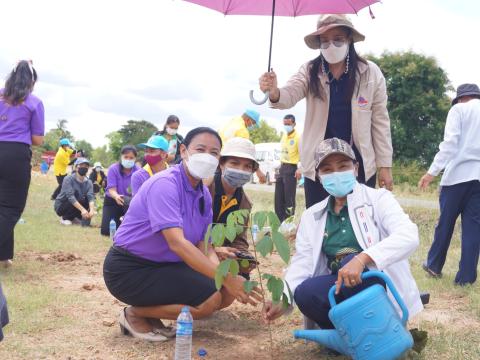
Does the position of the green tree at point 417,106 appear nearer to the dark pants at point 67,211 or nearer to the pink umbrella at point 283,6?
the dark pants at point 67,211

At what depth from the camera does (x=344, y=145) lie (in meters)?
3.21

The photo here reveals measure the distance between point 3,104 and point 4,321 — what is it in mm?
3317

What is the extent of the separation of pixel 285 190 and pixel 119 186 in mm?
2889

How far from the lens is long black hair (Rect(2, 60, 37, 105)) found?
16.0ft

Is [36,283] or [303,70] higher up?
[303,70]

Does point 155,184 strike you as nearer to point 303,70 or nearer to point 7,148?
point 303,70

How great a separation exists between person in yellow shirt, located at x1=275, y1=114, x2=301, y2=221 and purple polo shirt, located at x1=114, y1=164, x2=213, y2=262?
5.92 metres

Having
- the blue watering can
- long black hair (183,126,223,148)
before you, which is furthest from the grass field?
long black hair (183,126,223,148)

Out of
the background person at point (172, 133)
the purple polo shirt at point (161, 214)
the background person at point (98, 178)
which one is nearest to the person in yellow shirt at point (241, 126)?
the background person at point (172, 133)

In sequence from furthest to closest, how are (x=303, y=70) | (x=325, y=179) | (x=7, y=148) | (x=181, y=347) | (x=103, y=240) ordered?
(x=103, y=240) → (x=7, y=148) → (x=303, y=70) → (x=325, y=179) → (x=181, y=347)

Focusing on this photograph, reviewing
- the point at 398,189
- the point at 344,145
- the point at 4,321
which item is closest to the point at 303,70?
the point at 344,145

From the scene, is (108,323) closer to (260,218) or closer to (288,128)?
(260,218)

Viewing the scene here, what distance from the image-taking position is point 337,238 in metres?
3.22

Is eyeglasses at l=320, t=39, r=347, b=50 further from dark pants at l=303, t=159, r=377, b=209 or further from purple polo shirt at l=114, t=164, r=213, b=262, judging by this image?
purple polo shirt at l=114, t=164, r=213, b=262
